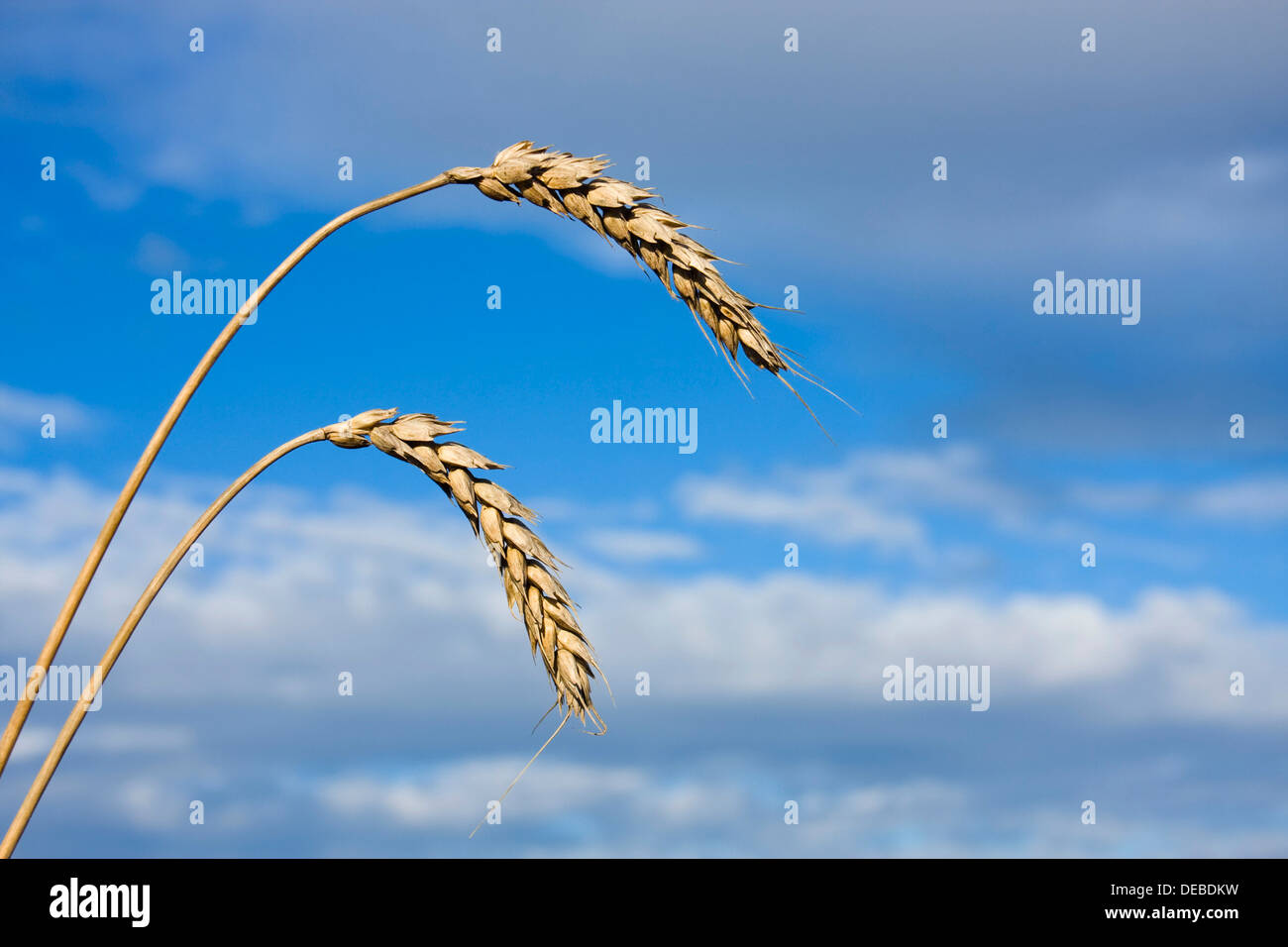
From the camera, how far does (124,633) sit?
3969 millimetres

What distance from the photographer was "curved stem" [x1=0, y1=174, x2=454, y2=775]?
3.96m

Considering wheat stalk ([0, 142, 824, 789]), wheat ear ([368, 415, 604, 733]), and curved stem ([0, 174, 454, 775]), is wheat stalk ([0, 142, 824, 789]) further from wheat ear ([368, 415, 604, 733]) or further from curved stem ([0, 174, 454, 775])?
wheat ear ([368, 415, 604, 733])

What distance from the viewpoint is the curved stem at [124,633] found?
3861 millimetres

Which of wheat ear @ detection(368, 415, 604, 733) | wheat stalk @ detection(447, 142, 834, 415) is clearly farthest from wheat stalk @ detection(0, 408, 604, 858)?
wheat stalk @ detection(447, 142, 834, 415)

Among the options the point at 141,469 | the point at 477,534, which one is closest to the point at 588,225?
the point at 477,534

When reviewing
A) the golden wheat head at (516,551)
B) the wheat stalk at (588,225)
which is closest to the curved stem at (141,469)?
the wheat stalk at (588,225)

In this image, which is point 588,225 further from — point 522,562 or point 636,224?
point 522,562

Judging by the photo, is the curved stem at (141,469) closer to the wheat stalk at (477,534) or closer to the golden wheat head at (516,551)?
the wheat stalk at (477,534)
